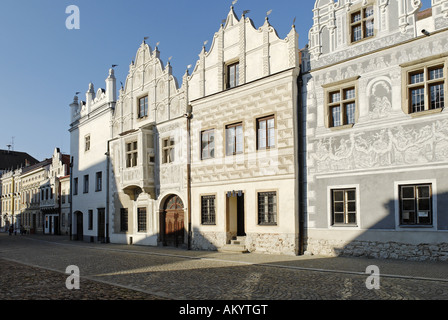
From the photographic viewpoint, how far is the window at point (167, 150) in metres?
26.8

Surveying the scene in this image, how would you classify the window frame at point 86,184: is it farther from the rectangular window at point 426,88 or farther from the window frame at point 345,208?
the rectangular window at point 426,88

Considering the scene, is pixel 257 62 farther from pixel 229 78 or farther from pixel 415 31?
pixel 415 31

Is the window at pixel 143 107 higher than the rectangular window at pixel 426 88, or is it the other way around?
the window at pixel 143 107

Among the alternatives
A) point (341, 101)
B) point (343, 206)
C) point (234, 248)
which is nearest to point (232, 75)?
point (341, 101)

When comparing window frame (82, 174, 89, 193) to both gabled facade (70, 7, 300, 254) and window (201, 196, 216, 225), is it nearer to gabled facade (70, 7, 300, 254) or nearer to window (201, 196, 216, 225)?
gabled facade (70, 7, 300, 254)

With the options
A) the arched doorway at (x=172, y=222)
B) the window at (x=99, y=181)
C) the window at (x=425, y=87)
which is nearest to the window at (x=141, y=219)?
the arched doorway at (x=172, y=222)

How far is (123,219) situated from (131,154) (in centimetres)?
490

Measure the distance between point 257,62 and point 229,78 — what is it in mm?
2355

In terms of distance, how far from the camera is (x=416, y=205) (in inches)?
639

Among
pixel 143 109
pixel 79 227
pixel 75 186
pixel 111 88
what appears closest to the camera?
pixel 143 109

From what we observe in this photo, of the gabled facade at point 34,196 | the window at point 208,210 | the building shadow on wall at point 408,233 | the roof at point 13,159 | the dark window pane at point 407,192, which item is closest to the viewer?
the building shadow on wall at point 408,233

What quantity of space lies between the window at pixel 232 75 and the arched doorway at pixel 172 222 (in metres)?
7.31

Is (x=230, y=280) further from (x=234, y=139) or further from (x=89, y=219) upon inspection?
(x=89, y=219)

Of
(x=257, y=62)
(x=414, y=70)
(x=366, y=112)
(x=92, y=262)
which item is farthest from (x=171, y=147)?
(x=414, y=70)
